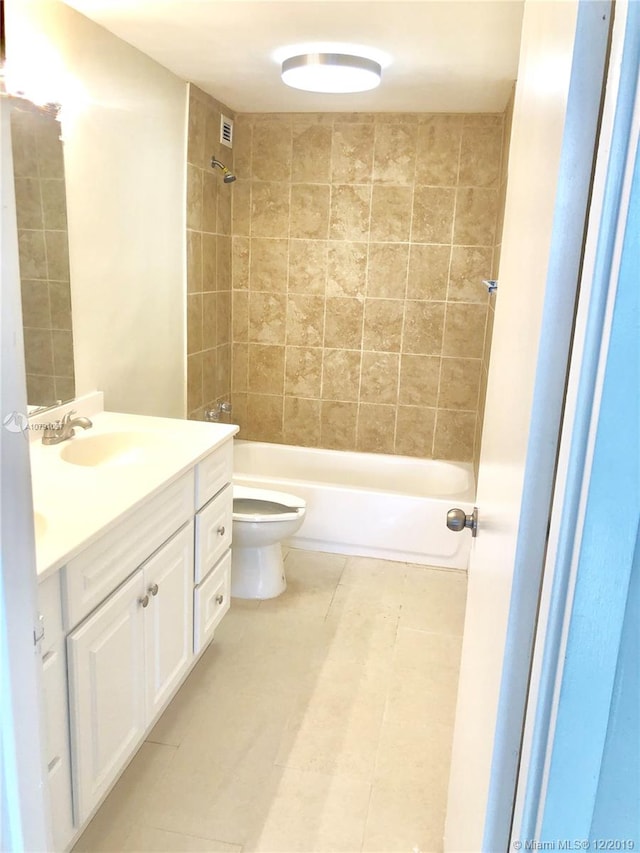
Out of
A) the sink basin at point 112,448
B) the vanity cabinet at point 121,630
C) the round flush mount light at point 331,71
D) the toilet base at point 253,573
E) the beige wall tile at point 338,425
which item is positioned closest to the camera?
the vanity cabinet at point 121,630

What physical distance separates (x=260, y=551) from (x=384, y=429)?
51.1 inches

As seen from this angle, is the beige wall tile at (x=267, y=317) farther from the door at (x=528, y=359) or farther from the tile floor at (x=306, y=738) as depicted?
the door at (x=528, y=359)

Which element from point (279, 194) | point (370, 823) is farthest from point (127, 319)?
point (370, 823)

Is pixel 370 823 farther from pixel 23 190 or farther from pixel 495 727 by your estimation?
pixel 23 190

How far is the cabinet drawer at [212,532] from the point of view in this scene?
6.95ft

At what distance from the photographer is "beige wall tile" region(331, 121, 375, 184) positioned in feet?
11.5

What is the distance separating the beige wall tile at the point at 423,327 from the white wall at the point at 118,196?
126 centimetres

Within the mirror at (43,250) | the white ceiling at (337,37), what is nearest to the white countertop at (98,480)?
the mirror at (43,250)

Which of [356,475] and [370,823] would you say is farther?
[356,475]

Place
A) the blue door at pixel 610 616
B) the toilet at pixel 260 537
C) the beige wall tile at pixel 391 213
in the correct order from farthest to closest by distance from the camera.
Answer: the beige wall tile at pixel 391 213
the toilet at pixel 260 537
the blue door at pixel 610 616

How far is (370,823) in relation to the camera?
1.78 m

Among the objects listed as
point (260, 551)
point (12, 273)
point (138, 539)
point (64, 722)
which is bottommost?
point (260, 551)

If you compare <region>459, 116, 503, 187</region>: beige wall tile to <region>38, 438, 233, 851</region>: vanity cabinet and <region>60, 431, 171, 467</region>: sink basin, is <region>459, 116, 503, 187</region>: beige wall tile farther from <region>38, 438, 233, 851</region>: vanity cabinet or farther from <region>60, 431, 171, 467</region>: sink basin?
<region>60, 431, 171, 467</region>: sink basin

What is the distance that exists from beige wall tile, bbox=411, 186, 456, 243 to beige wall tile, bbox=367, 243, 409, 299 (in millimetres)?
117
